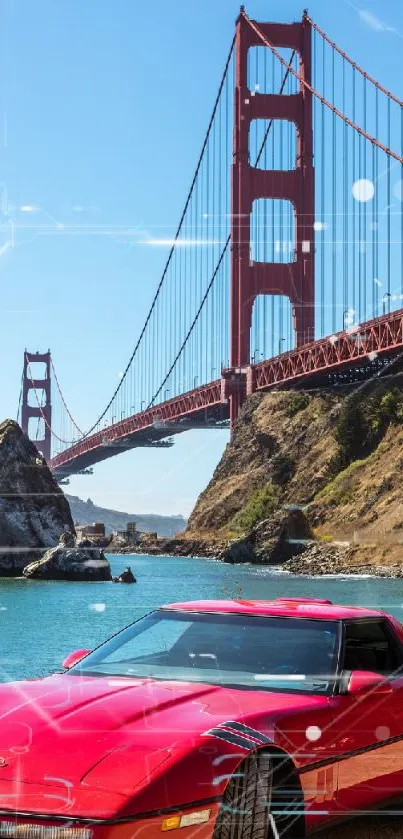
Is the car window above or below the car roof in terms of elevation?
below

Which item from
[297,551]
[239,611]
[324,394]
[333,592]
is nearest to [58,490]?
[297,551]

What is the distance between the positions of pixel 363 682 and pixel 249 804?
1031 millimetres

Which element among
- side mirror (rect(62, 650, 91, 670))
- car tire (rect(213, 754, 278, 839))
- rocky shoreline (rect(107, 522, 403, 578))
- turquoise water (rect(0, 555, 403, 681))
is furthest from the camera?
rocky shoreline (rect(107, 522, 403, 578))

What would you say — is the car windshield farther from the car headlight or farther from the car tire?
the car headlight

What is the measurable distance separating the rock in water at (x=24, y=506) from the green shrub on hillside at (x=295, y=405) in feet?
92.9

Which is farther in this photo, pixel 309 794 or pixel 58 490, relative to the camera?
pixel 58 490

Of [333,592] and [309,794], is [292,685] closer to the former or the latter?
[309,794]

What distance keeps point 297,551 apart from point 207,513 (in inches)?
790

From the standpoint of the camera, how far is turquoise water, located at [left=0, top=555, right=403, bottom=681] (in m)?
24.0

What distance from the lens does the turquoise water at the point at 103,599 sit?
2400 cm

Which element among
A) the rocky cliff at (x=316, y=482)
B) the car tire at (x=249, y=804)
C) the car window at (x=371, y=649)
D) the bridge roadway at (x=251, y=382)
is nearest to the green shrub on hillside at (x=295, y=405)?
the rocky cliff at (x=316, y=482)

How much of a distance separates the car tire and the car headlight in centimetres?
47

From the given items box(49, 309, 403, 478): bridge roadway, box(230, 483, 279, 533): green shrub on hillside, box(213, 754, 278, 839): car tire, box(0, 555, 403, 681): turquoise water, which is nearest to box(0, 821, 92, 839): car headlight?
box(213, 754, 278, 839): car tire

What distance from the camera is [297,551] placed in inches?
2817
